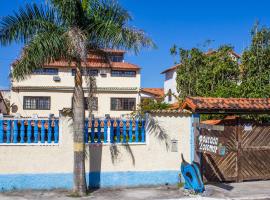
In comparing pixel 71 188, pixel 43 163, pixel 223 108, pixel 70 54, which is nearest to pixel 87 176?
pixel 71 188

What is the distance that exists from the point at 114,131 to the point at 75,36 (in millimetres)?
3324

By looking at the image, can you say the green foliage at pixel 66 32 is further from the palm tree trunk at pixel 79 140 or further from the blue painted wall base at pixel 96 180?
the blue painted wall base at pixel 96 180

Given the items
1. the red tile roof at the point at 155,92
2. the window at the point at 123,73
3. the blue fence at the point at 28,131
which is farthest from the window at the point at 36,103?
the blue fence at the point at 28,131

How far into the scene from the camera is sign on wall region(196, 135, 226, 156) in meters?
10.1

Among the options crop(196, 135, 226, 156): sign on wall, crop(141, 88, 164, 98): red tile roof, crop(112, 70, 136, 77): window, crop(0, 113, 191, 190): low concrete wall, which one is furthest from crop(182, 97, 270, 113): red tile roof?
crop(141, 88, 164, 98): red tile roof

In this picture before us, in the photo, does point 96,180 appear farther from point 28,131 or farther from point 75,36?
point 75,36

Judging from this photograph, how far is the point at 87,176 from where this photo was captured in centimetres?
1122

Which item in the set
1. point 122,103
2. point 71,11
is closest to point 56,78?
point 122,103

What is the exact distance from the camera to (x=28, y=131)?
11.0m

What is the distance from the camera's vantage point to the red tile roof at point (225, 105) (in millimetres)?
11633

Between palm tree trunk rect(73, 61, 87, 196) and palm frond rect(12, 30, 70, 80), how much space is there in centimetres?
72

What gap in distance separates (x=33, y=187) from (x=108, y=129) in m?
2.75

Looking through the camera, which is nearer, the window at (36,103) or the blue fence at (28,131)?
the blue fence at (28,131)

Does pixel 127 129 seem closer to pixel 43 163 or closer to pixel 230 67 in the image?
pixel 43 163
